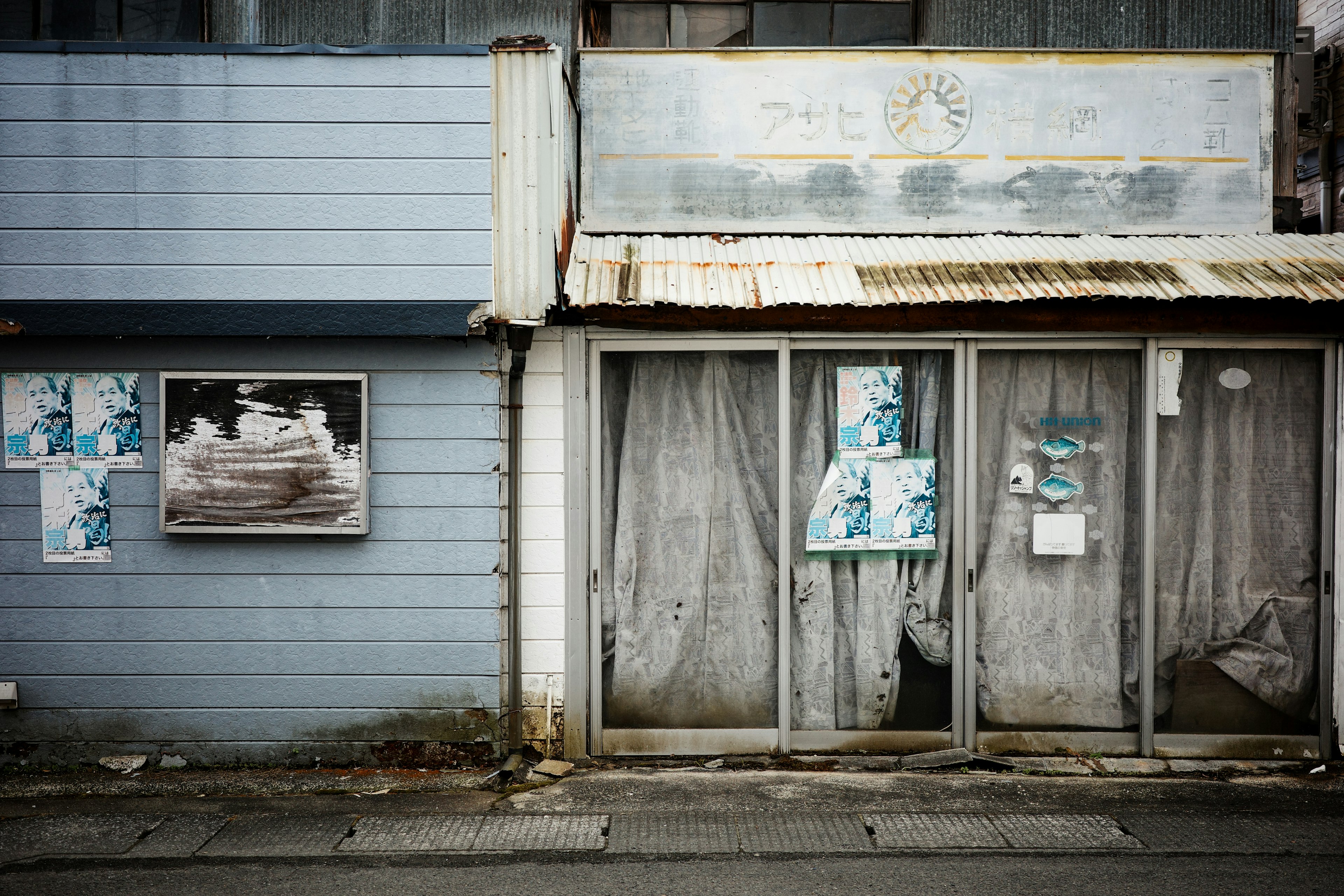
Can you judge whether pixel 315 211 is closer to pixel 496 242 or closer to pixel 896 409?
pixel 496 242

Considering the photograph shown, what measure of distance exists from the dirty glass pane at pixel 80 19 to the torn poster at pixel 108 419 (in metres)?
2.78

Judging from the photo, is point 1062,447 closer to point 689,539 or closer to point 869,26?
point 689,539

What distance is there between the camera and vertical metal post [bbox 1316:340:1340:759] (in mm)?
6215

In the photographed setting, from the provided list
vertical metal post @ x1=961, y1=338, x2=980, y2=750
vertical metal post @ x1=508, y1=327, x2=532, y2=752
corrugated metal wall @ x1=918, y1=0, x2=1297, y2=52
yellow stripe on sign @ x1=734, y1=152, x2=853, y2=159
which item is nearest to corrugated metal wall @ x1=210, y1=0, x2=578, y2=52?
yellow stripe on sign @ x1=734, y1=152, x2=853, y2=159

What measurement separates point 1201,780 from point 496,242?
586 cm

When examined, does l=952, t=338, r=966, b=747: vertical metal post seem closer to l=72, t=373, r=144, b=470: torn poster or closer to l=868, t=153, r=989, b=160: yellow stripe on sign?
l=868, t=153, r=989, b=160: yellow stripe on sign

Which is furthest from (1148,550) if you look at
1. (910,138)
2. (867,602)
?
(910,138)

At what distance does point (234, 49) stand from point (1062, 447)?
622 cm

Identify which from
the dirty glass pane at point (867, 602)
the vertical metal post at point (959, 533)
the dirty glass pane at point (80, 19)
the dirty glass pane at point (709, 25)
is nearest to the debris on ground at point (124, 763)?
the dirty glass pane at point (867, 602)

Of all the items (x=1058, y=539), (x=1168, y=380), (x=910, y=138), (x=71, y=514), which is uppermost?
(x=910, y=138)

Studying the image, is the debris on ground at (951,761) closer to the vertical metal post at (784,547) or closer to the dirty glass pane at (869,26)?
the vertical metal post at (784,547)

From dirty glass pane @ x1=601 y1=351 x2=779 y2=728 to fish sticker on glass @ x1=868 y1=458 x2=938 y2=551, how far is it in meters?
0.72

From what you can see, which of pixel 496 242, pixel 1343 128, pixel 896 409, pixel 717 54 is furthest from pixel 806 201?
pixel 1343 128

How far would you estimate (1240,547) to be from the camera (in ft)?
20.8
